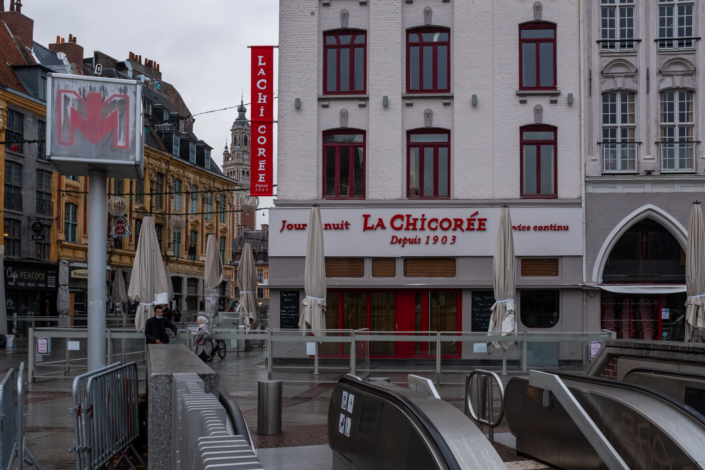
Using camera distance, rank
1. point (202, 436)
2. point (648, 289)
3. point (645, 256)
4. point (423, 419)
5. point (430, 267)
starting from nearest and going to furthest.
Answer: point (202, 436), point (423, 419), point (648, 289), point (430, 267), point (645, 256)

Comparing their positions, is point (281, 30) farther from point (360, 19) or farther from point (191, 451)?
point (191, 451)

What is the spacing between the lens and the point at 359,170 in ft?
75.5

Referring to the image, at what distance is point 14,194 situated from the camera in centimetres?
Answer: 4316

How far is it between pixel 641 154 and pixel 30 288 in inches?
1336

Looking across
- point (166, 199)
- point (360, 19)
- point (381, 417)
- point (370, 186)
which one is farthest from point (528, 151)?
point (166, 199)

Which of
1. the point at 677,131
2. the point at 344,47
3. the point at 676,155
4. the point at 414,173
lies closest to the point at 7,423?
the point at 414,173

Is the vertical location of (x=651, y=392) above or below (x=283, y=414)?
above

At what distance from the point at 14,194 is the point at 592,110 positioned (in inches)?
1286

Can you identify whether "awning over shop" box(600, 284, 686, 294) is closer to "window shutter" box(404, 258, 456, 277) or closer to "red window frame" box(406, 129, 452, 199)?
"window shutter" box(404, 258, 456, 277)

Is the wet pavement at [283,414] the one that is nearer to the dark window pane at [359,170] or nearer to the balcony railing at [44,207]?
the dark window pane at [359,170]

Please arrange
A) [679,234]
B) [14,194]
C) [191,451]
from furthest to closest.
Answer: [14,194] → [679,234] → [191,451]

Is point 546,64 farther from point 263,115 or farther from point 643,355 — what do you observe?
point 643,355

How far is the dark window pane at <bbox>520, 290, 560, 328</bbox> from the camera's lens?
2247cm

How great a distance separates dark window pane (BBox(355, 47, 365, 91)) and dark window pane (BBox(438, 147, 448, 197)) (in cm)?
301
